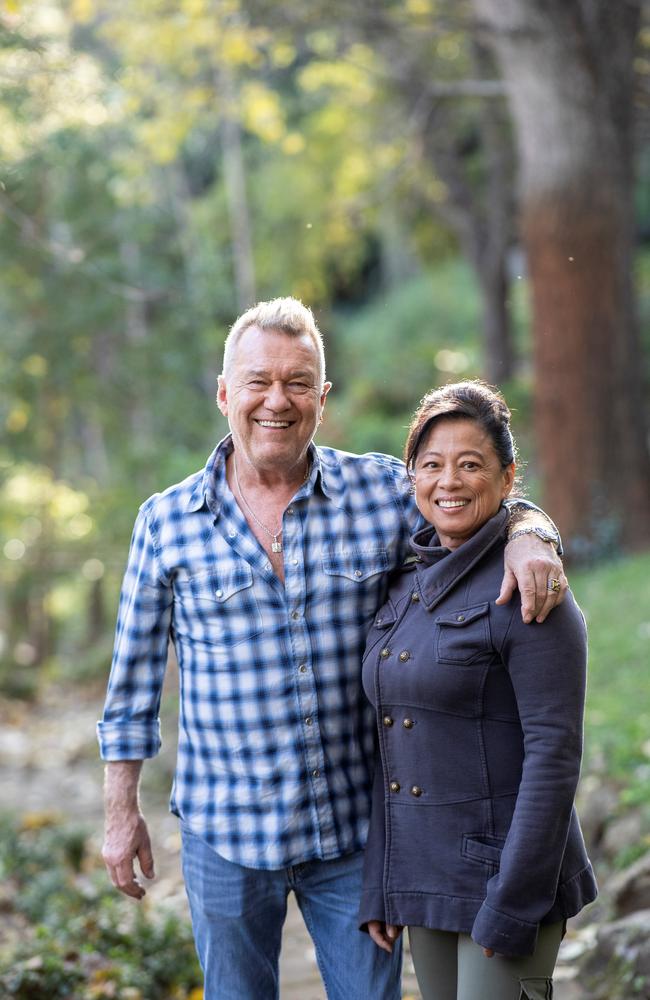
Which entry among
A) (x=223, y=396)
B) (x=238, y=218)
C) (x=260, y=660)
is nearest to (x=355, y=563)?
(x=260, y=660)

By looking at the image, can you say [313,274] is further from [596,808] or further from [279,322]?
[279,322]

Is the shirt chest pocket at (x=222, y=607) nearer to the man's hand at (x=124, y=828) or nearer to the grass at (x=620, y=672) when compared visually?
the man's hand at (x=124, y=828)

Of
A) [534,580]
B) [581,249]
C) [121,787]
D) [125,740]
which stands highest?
[581,249]

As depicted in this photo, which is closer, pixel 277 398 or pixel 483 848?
pixel 483 848

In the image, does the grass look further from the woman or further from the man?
the woman

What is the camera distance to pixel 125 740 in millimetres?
3105

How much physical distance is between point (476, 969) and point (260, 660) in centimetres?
88

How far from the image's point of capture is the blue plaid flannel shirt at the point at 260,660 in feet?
9.66

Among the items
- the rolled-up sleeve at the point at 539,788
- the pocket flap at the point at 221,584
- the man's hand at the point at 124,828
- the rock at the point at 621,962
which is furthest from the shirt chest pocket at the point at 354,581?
the rock at the point at 621,962

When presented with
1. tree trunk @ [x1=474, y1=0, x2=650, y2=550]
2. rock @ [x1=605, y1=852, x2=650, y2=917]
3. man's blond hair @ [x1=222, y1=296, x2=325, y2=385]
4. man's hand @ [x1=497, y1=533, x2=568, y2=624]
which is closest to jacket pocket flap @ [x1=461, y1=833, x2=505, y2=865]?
man's hand @ [x1=497, y1=533, x2=568, y2=624]

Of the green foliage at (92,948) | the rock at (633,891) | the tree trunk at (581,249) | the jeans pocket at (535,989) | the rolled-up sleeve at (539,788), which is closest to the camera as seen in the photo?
the rolled-up sleeve at (539,788)

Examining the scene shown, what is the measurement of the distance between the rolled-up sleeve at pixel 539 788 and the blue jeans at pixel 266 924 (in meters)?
0.52

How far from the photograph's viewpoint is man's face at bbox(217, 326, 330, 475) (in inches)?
116

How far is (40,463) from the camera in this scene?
54.2 ft
